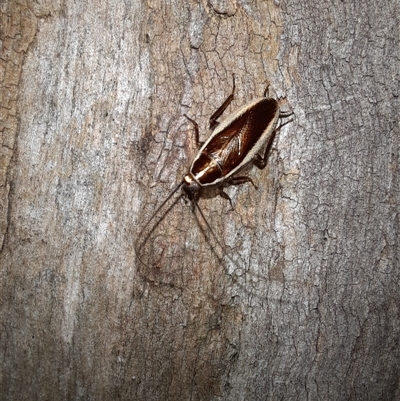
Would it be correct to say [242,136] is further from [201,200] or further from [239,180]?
[201,200]

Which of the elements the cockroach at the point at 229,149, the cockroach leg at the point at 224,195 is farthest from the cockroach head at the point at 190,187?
the cockroach leg at the point at 224,195

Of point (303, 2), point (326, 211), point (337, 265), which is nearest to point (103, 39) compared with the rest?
point (303, 2)

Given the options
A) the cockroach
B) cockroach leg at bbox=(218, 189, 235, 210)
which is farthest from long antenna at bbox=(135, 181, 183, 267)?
cockroach leg at bbox=(218, 189, 235, 210)

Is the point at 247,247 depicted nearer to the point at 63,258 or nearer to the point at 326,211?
the point at 326,211

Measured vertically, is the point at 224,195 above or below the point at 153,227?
above

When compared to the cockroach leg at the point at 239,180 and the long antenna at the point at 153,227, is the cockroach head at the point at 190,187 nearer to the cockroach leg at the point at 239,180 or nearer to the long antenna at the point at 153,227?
the long antenna at the point at 153,227

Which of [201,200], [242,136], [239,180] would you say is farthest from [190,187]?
[242,136]

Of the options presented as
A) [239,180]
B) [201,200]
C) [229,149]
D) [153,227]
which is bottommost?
[153,227]
